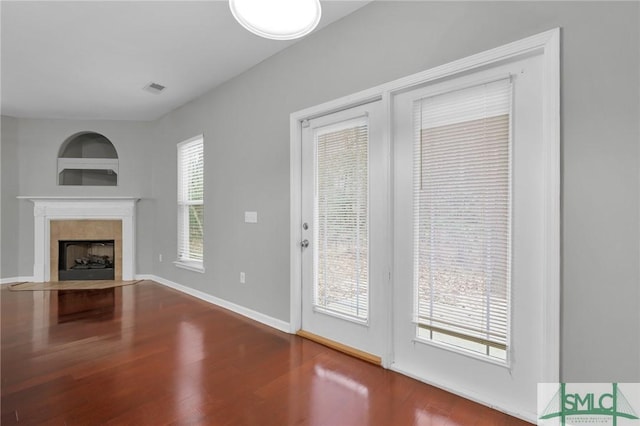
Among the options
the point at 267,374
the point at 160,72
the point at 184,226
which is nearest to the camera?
the point at 267,374

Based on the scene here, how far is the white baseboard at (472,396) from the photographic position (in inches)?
69.0

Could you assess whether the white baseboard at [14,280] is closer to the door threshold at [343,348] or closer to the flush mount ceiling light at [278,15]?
the door threshold at [343,348]

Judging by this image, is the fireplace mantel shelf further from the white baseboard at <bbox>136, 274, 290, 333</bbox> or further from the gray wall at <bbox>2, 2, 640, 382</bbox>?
the gray wall at <bbox>2, 2, 640, 382</bbox>

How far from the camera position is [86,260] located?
568 cm

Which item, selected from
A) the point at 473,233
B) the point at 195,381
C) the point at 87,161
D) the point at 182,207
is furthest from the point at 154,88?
the point at 473,233

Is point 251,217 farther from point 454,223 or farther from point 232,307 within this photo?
point 454,223

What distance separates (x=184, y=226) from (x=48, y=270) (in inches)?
105

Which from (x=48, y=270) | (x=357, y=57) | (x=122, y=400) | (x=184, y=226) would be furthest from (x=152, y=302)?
(x=357, y=57)

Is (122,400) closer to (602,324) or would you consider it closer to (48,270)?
(602,324)

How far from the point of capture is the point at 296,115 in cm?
294

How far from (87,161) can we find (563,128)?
259 inches

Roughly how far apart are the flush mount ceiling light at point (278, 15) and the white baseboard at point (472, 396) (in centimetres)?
217

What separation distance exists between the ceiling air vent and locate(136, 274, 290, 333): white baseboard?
267cm

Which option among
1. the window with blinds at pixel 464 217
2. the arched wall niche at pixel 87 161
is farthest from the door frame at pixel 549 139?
the arched wall niche at pixel 87 161
